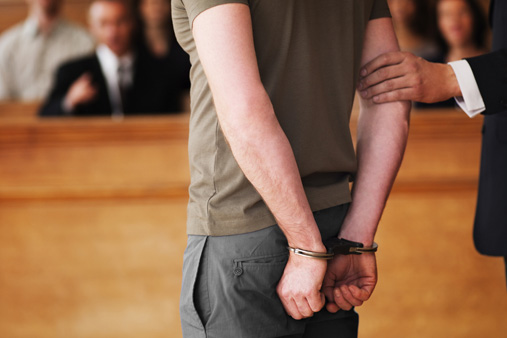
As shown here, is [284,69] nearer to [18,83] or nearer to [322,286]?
[322,286]

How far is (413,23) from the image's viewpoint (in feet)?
14.2

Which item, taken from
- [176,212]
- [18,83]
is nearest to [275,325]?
[176,212]

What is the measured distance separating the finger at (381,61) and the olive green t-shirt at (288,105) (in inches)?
4.1

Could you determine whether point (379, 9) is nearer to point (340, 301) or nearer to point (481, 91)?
point (481, 91)

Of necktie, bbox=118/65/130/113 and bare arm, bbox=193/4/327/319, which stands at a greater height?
bare arm, bbox=193/4/327/319

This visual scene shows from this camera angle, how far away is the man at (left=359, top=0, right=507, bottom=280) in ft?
3.80

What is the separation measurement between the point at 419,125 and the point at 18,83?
2.78m

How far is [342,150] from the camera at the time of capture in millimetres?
1064

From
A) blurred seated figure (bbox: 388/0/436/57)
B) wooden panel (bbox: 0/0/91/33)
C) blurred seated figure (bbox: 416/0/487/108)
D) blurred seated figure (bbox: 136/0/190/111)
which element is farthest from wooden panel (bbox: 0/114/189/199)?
wooden panel (bbox: 0/0/91/33)

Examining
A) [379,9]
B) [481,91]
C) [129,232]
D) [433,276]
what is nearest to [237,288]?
[379,9]

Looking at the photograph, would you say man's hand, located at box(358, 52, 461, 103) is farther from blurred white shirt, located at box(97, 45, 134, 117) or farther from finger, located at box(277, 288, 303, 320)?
blurred white shirt, located at box(97, 45, 134, 117)

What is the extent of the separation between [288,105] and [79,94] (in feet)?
7.75

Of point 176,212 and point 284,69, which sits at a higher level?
point 284,69

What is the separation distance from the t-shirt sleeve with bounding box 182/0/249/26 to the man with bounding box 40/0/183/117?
2377 mm
